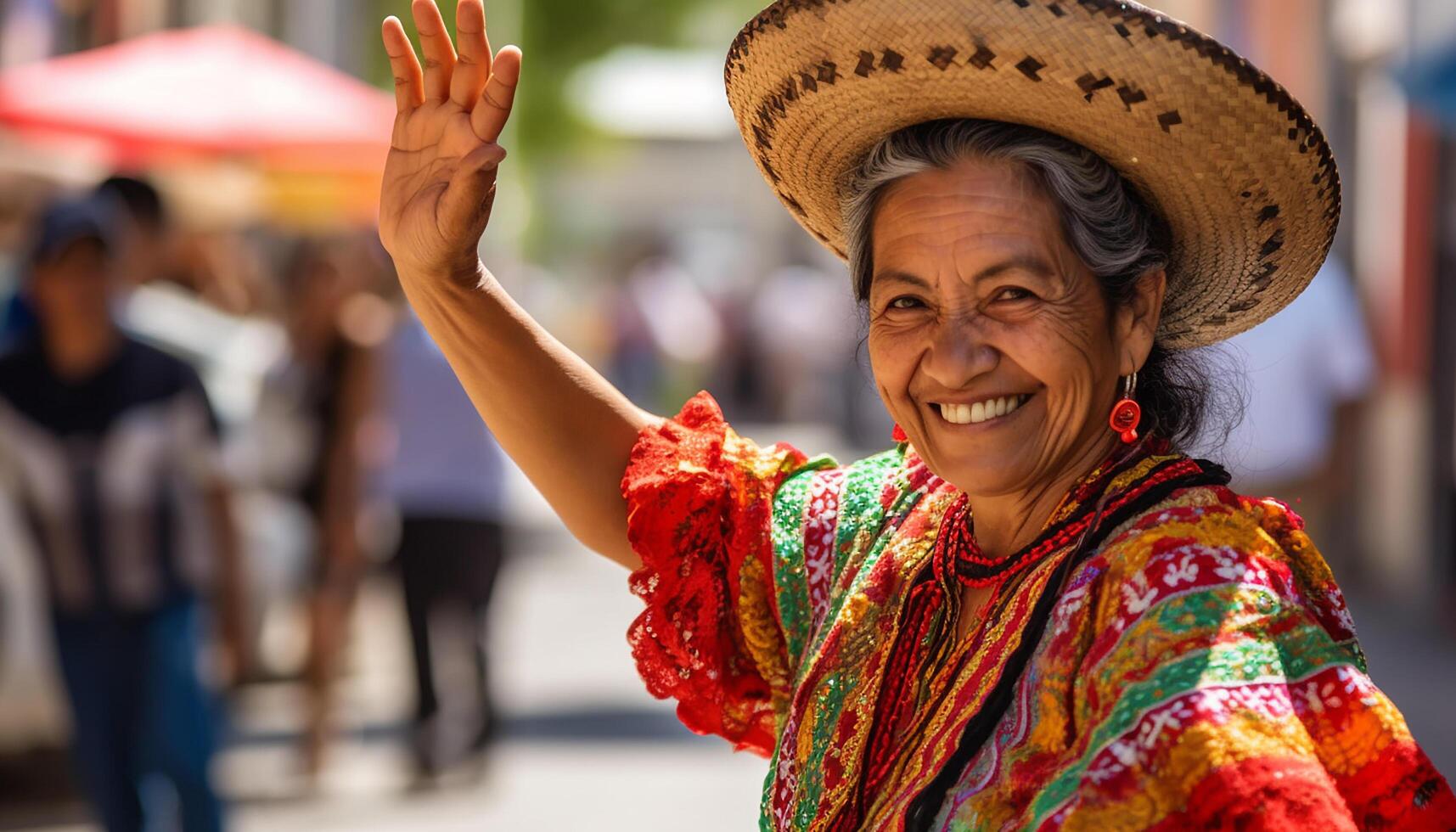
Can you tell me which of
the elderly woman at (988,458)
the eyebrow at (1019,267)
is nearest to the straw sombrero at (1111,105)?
the elderly woman at (988,458)

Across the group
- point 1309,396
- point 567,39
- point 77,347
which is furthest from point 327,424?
point 567,39

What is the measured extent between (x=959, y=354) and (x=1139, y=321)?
10.1 inches

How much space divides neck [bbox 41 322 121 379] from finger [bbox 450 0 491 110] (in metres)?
3.22

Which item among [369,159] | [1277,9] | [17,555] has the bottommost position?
[17,555]

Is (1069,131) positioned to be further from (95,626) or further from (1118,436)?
(95,626)

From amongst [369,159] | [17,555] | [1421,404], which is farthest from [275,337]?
[1421,404]

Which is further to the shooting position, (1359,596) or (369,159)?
(1359,596)

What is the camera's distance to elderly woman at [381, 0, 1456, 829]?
197 centimetres

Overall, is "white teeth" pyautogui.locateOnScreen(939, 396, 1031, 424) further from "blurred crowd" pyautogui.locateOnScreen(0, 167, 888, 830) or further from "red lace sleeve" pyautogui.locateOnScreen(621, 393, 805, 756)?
"blurred crowd" pyautogui.locateOnScreen(0, 167, 888, 830)

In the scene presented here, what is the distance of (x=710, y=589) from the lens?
2662mm

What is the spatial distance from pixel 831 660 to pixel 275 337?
23.8ft

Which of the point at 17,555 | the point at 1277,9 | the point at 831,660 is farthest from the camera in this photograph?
the point at 1277,9

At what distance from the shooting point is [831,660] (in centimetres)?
246

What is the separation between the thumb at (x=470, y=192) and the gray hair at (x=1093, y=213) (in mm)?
491
